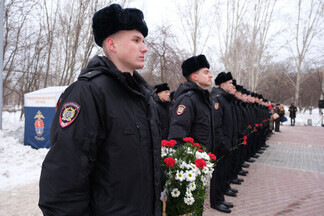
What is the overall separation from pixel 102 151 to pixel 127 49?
0.72 metres

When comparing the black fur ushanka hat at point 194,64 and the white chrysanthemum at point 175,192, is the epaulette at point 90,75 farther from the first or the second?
the black fur ushanka hat at point 194,64

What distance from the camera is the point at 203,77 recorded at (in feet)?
11.9

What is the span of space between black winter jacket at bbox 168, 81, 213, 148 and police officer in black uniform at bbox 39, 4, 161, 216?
148 centimetres

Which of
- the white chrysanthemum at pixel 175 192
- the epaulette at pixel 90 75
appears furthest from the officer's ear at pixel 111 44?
the white chrysanthemum at pixel 175 192

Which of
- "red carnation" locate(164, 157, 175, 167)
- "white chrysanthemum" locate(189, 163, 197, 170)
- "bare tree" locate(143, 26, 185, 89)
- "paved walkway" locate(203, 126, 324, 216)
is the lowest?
"paved walkway" locate(203, 126, 324, 216)

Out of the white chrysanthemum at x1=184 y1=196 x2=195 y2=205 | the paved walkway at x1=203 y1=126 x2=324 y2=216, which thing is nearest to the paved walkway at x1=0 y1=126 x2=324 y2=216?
the paved walkway at x1=203 y1=126 x2=324 y2=216

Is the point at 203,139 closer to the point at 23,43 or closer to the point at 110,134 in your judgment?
the point at 110,134

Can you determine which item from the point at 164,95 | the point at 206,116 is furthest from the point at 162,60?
the point at 206,116

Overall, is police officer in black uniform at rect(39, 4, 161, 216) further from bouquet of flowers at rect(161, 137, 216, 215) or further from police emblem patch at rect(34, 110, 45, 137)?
police emblem patch at rect(34, 110, 45, 137)

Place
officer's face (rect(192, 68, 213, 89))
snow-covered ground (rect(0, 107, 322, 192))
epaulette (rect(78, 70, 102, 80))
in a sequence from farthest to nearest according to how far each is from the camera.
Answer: snow-covered ground (rect(0, 107, 322, 192)), officer's face (rect(192, 68, 213, 89)), epaulette (rect(78, 70, 102, 80))

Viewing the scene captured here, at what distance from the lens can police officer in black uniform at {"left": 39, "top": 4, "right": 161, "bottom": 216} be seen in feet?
4.15

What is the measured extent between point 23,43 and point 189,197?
45.5ft

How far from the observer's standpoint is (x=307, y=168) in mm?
7574

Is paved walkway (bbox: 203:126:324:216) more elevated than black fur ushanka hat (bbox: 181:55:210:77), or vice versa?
black fur ushanka hat (bbox: 181:55:210:77)
